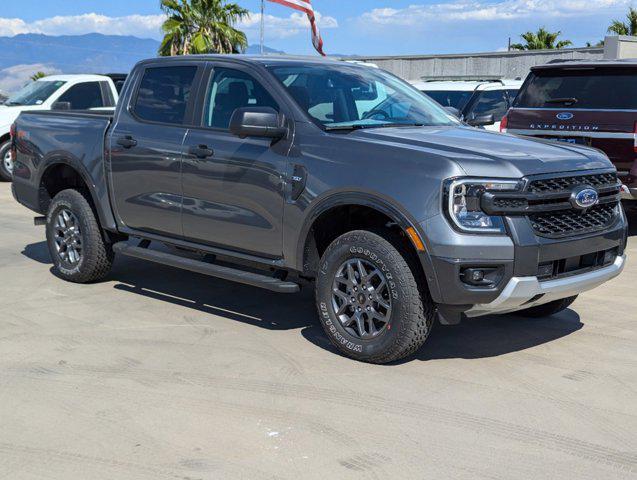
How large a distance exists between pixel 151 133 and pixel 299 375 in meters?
2.44

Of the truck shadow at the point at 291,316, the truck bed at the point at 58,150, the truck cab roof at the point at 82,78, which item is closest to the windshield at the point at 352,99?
the truck shadow at the point at 291,316

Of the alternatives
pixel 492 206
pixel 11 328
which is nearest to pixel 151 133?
pixel 11 328

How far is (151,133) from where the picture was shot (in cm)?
657

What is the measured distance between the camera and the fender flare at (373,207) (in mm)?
4898

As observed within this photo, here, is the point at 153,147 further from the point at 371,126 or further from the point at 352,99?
the point at 371,126

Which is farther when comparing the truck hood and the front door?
the front door

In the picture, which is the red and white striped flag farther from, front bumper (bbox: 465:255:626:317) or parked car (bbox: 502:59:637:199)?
front bumper (bbox: 465:255:626:317)

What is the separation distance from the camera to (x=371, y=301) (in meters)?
5.24

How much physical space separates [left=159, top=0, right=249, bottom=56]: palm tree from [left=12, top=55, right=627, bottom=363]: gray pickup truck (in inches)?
1354

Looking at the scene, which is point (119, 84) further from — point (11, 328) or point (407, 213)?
point (407, 213)

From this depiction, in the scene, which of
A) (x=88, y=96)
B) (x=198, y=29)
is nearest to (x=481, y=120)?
(x=88, y=96)

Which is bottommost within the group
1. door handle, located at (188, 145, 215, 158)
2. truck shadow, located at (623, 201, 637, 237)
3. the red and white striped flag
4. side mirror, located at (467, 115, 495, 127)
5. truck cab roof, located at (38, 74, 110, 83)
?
truck shadow, located at (623, 201, 637, 237)

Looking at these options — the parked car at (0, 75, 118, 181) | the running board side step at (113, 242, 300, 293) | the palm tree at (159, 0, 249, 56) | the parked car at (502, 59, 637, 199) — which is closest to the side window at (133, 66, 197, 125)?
the running board side step at (113, 242, 300, 293)

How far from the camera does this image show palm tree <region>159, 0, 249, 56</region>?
4081 centimetres
